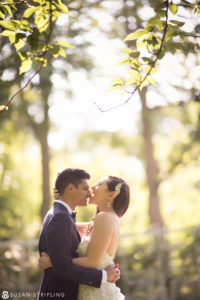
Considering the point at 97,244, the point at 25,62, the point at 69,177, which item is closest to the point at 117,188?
the point at 69,177

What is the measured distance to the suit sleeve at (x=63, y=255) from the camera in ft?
9.43

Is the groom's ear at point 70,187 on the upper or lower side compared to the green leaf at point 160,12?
lower

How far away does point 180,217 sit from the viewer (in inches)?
642

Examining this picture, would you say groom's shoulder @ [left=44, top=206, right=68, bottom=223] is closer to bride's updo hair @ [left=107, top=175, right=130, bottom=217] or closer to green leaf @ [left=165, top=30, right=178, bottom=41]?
bride's updo hair @ [left=107, top=175, right=130, bottom=217]

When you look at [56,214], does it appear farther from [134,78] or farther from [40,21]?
[40,21]

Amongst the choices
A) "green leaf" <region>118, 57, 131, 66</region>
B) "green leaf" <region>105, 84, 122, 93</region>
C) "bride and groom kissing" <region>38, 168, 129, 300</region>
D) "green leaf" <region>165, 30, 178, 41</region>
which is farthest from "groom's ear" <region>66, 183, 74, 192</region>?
"green leaf" <region>165, 30, 178, 41</region>

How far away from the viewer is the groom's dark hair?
3.31 m

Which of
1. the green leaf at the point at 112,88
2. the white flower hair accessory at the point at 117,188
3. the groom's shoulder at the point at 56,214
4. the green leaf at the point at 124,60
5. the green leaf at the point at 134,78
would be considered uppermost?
the green leaf at the point at 124,60

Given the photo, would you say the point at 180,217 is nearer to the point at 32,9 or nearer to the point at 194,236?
the point at 194,236

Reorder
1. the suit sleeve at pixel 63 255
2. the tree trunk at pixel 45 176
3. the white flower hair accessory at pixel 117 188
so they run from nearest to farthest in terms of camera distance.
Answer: the suit sleeve at pixel 63 255
the white flower hair accessory at pixel 117 188
the tree trunk at pixel 45 176

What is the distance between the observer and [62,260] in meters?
2.87

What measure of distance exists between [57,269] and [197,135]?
30.9 ft

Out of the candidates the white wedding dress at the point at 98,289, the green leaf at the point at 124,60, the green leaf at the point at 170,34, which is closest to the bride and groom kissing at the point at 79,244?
the white wedding dress at the point at 98,289

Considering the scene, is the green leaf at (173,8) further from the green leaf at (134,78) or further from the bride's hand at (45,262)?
the bride's hand at (45,262)
